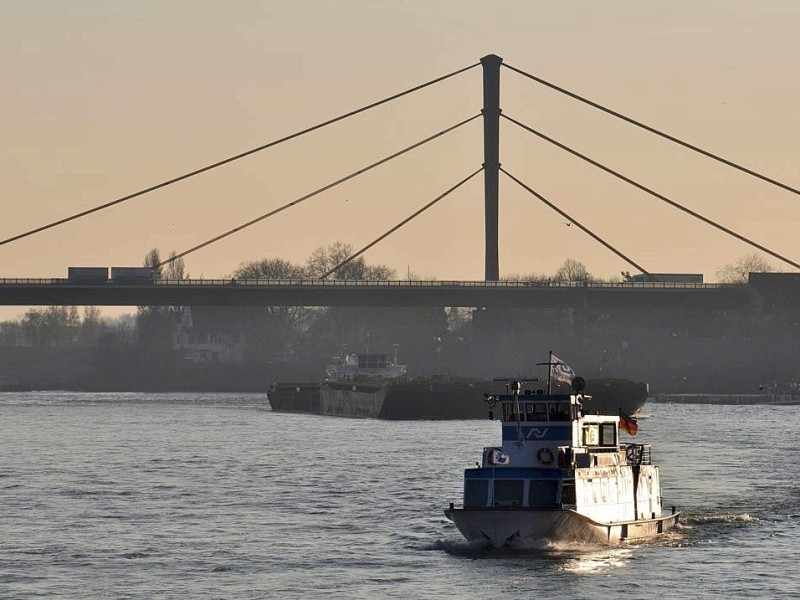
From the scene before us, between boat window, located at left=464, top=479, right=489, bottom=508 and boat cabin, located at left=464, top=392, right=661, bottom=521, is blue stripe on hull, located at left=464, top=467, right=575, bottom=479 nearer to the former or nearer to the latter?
boat cabin, located at left=464, top=392, right=661, bottom=521

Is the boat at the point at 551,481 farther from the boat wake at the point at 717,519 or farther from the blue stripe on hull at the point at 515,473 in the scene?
the boat wake at the point at 717,519

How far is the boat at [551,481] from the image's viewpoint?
55.2 metres

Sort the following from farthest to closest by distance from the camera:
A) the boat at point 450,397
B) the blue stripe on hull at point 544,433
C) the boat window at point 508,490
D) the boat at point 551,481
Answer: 1. the boat at point 450,397
2. the blue stripe on hull at point 544,433
3. the boat window at point 508,490
4. the boat at point 551,481

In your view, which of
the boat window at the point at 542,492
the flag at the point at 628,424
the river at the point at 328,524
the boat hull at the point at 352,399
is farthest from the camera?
the boat hull at the point at 352,399

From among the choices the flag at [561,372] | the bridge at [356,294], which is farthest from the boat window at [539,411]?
the bridge at [356,294]

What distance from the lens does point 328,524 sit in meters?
63.6

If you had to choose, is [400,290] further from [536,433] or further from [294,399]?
[536,433]

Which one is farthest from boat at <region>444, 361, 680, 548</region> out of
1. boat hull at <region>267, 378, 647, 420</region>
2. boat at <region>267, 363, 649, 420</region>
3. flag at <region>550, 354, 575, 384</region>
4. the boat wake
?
boat at <region>267, 363, 649, 420</region>

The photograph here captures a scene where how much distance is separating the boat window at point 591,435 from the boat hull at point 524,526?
278 centimetres

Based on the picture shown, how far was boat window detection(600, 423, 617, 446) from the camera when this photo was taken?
193ft

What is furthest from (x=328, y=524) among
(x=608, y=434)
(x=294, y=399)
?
(x=294, y=399)

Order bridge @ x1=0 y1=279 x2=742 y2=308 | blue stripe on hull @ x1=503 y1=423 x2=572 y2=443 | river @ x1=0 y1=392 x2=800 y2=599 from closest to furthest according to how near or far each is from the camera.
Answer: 1. river @ x1=0 y1=392 x2=800 y2=599
2. blue stripe on hull @ x1=503 y1=423 x2=572 y2=443
3. bridge @ x1=0 y1=279 x2=742 y2=308

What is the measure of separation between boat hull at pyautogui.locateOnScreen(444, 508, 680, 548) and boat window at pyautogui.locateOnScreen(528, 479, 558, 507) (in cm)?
Result: 37

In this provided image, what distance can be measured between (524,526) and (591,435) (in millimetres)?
4474
